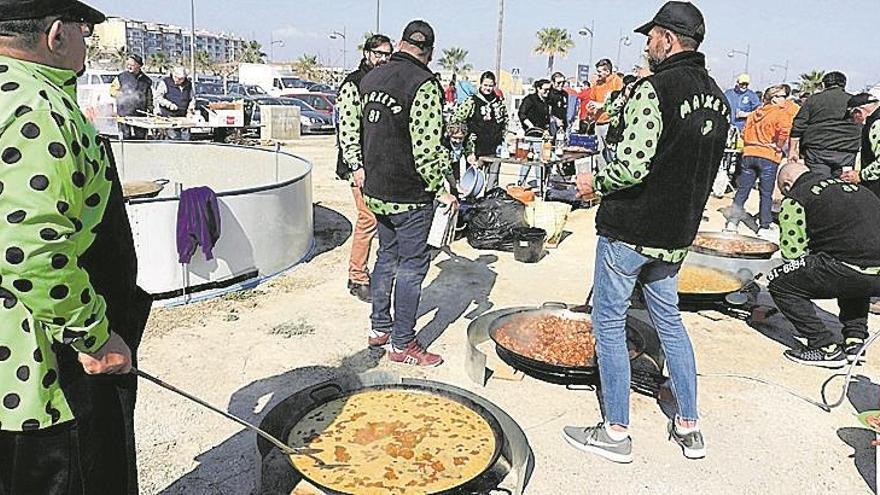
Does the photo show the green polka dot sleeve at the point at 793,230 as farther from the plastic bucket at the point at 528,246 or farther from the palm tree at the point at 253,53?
the palm tree at the point at 253,53

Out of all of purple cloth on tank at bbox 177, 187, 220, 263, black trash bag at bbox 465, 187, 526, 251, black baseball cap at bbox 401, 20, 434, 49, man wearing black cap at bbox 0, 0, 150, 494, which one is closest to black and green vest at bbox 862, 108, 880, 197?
black trash bag at bbox 465, 187, 526, 251

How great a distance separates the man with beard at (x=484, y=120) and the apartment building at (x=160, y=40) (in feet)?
284

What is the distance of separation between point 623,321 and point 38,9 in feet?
8.75

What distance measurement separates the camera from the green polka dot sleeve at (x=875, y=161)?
5727 mm

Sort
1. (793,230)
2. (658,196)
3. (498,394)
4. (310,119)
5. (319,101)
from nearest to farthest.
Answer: (658,196) → (498,394) → (793,230) → (310,119) → (319,101)

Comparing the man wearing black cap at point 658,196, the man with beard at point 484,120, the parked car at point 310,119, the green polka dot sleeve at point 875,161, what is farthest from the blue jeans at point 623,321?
the parked car at point 310,119

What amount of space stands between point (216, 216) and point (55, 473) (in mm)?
3752

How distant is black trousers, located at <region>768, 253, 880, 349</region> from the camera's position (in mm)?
4512

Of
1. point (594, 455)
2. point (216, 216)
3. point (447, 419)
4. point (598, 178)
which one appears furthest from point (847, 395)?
point (216, 216)

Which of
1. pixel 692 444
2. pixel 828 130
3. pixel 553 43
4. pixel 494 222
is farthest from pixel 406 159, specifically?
pixel 553 43

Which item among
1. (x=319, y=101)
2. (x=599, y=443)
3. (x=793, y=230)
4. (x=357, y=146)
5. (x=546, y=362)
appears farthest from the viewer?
(x=319, y=101)

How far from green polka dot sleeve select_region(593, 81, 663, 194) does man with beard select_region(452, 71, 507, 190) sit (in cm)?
629

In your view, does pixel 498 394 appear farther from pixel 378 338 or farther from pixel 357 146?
pixel 357 146

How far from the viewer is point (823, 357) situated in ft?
15.5
